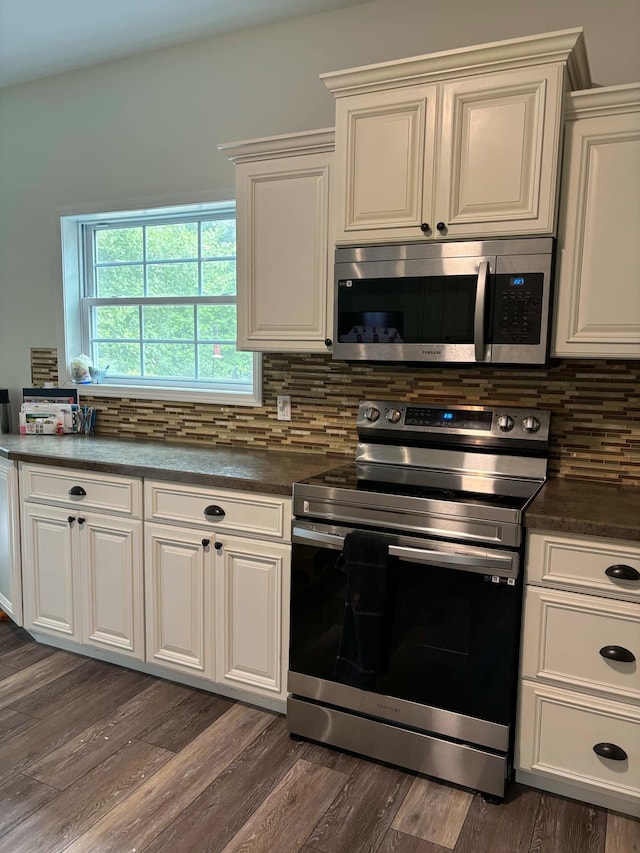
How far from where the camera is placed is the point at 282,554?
2221 millimetres

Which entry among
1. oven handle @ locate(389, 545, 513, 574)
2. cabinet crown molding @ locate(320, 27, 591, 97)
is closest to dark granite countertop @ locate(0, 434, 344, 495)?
oven handle @ locate(389, 545, 513, 574)

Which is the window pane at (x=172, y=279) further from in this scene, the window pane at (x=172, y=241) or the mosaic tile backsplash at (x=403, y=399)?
the mosaic tile backsplash at (x=403, y=399)

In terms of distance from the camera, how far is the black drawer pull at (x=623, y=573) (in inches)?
69.1

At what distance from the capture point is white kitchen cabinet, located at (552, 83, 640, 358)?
1938 mm

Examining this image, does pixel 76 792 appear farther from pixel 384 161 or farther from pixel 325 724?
pixel 384 161

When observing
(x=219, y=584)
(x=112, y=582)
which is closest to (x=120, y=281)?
(x=112, y=582)

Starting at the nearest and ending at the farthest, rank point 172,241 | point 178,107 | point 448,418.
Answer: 1. point 448,418
2. point 178,107
3. point 172,241

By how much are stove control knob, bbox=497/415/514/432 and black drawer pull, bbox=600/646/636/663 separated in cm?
82

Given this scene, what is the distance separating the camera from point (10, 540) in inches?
113

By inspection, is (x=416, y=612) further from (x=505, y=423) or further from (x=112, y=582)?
(x=112, y=582)

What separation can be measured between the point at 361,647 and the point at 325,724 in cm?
35

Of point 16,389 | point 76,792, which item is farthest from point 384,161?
point 16,389

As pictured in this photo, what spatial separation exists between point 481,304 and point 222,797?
1721 millimetres

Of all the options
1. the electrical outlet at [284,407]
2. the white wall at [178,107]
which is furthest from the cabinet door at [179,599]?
the white wall at [178,107]
